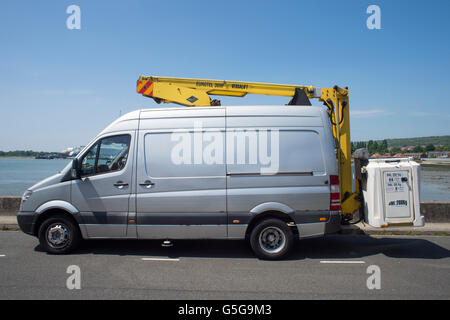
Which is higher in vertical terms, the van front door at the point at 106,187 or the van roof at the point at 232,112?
the van roof at the point at 232,112

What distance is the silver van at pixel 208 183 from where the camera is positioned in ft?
18.0

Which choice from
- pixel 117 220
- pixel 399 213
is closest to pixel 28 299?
pixel 117 220

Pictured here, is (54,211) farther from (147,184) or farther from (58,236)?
(147,184)

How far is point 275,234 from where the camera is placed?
5582 millimetres

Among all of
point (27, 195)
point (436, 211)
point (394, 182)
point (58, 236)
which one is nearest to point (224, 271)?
point (58, 236)

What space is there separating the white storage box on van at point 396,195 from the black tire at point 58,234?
556 centimetres

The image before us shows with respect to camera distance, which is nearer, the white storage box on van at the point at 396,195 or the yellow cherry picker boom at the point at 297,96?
the white storage box on van at the point at 396,195

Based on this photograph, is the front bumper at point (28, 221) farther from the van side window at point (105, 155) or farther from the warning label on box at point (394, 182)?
the warning label on box at point (394, 182)

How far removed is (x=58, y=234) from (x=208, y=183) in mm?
2954

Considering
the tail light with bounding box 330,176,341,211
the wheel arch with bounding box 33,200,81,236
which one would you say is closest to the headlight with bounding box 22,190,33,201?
the wheel arch with bounding box 33,200,81,236

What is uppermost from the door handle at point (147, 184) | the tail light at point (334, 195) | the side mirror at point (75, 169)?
the side mirror at point (75, 169)

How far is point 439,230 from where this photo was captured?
7520mm

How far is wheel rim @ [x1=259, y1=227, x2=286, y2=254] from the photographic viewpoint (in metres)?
5.55

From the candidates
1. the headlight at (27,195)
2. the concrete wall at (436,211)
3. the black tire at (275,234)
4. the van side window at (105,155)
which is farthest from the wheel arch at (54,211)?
the concrete wall at (436,211)
